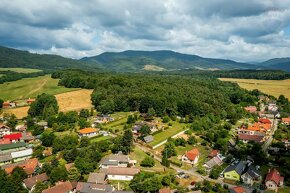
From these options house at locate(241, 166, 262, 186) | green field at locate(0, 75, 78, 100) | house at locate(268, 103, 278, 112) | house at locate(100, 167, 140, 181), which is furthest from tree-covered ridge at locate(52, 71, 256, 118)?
house at locate(100, 167, 140, 181)

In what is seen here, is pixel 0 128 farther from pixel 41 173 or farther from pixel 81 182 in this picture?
pixel 81 182

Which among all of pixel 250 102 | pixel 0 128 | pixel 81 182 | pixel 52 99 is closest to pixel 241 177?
pixel 81 182

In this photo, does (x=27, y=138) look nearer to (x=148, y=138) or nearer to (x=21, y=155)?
(x=21, y=155)

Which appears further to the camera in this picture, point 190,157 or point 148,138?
point 148,138

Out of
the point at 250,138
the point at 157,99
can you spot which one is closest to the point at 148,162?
the point at 250,138

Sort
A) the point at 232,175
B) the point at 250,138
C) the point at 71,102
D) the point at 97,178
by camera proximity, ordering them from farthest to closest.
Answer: the point at 71,102 < the point at 250,138 < the point at 232,175 < the point at 97,178

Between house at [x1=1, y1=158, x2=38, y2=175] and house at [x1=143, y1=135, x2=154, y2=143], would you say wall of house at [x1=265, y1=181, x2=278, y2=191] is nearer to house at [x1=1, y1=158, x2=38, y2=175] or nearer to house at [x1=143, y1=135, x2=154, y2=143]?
house at [x1=143, y1=135, x2=154, y2=143]

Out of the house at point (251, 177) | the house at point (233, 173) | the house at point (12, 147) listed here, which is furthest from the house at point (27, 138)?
the house at point (251, 177)
